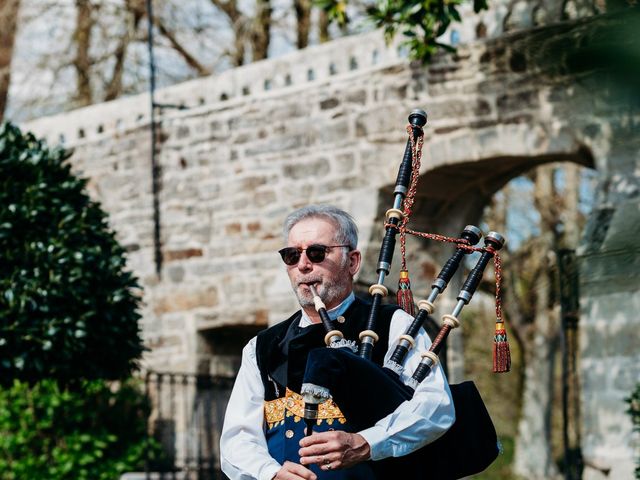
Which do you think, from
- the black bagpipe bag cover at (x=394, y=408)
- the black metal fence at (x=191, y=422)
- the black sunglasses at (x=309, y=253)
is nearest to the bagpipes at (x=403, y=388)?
the black bagpipe bag cover at (x=394, y=408)

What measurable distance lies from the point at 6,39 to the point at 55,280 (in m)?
10.3

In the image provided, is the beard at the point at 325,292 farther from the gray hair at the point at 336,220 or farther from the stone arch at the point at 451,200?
the stone arch at the point at 451,200

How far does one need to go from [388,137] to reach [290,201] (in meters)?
1.08

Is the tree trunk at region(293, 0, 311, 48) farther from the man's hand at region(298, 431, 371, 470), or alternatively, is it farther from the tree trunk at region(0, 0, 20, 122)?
the man's hand at region(298, 431, 371, 470)

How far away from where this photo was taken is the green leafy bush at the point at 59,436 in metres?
8.59

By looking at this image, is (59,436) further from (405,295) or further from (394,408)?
(394,408)

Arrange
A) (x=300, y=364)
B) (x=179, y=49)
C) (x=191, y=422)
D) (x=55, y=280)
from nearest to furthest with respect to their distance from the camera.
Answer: (x=300, y=364), (x=55, y=280), (x=191, y=422), (x=179, y=49)

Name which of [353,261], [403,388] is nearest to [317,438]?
[403,388]

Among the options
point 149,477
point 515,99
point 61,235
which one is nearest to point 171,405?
point 149,477

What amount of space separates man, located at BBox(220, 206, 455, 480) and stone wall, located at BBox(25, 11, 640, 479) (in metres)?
3.41

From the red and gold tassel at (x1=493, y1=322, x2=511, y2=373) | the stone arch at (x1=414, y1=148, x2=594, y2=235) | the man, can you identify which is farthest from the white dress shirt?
the stone arch at (x1=414, y1=148, x2=594, y2=235)

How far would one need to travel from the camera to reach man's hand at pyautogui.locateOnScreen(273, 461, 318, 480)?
11.1ft

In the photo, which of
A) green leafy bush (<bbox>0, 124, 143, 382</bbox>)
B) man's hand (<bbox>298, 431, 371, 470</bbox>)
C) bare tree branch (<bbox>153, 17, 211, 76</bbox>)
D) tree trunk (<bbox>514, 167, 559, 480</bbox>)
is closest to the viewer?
Answer: man's hand (<bbox>298, 431, 371, 470</bbox>)

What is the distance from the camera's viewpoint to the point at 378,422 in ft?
11.2
